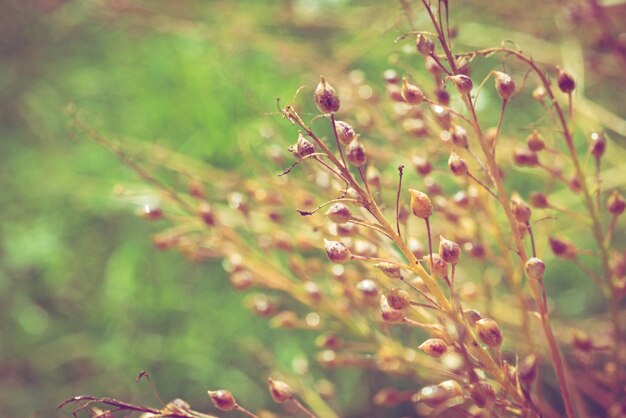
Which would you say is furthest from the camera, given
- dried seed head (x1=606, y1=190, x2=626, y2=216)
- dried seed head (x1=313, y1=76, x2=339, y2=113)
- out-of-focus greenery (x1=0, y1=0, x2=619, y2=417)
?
out-of-focus greenery (x1=0, y1=0, x2=619, y2=417)

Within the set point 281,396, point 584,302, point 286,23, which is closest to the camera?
point 281,396

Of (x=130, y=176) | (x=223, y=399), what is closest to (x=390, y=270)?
(x=223, y=399)

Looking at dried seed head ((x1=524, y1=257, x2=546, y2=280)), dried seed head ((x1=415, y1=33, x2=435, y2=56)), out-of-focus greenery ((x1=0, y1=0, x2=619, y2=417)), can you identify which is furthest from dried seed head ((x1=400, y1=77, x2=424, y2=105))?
out-of-focus greenery ((x1=0, y1=0, x2=619, y2=417))

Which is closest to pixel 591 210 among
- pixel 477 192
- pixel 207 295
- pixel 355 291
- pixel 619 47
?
pixel 477 192

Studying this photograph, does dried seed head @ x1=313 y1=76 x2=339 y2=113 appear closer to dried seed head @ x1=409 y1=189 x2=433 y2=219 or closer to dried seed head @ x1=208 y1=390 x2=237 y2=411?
dried seed head @ x1=409 y1=189 x2=433 y2=219

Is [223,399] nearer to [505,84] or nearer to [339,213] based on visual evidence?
[339,213]

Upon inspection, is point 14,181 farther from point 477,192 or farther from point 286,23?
point 477,192
